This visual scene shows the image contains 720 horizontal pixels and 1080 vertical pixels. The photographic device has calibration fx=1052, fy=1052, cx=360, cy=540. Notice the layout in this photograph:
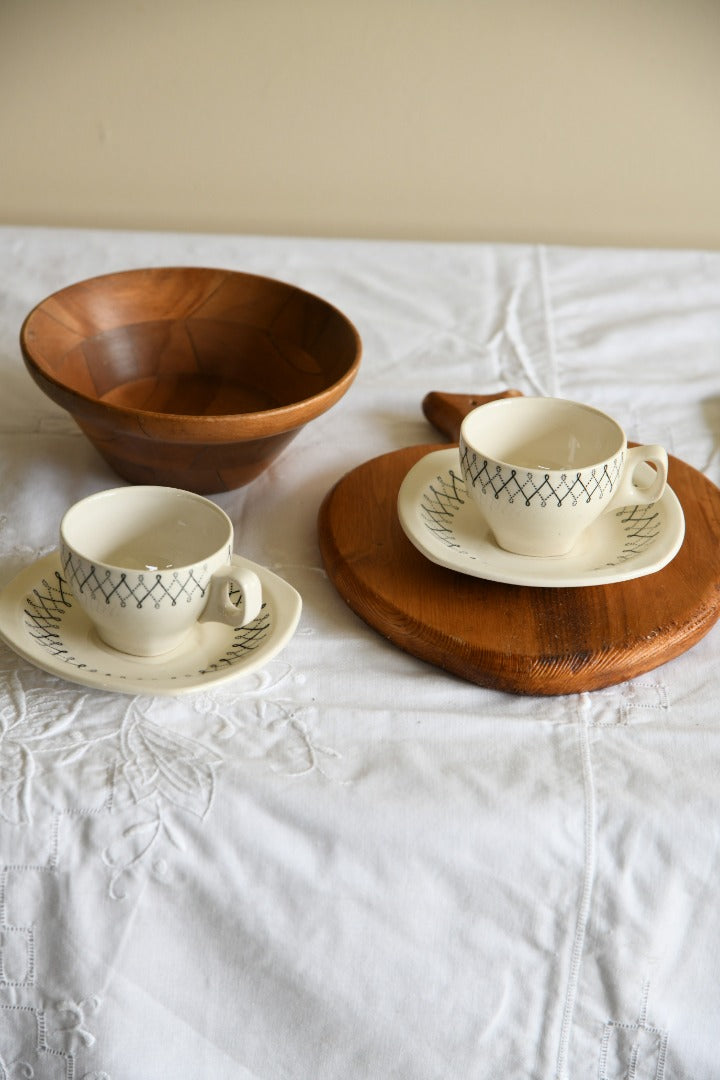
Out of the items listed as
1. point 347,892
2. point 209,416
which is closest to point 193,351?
point 209,416

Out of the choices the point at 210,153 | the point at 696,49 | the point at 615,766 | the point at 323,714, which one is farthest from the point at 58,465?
the point at 696,49

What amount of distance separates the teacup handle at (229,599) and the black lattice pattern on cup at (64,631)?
2 centimetres

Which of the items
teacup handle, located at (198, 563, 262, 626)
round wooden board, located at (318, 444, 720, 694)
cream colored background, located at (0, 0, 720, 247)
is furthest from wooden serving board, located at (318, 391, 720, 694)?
cream colored background, located at (0, 0, 720, 247)

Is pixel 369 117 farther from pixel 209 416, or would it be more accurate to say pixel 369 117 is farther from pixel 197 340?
pixel 209 416

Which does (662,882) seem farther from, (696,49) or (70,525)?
(696,49)

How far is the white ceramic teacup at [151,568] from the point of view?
0.54 metres

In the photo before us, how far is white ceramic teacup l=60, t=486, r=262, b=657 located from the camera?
544 millimetres

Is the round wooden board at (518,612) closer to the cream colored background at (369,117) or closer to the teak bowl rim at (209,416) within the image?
the teak bowl rim at (209,416)

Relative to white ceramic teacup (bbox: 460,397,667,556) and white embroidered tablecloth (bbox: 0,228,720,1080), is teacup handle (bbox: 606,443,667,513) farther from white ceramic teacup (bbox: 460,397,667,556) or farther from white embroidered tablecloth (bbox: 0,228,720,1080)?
white embroidered tablecloth (bbox: 0,228,720,1080)

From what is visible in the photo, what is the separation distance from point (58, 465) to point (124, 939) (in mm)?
409

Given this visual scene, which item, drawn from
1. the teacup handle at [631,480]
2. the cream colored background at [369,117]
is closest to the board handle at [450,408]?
the teacup handle at [631,480]

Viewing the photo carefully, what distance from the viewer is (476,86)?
1.37 metres

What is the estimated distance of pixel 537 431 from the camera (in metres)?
0.70

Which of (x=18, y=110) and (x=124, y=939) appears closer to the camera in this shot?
(x=124, y=939)
